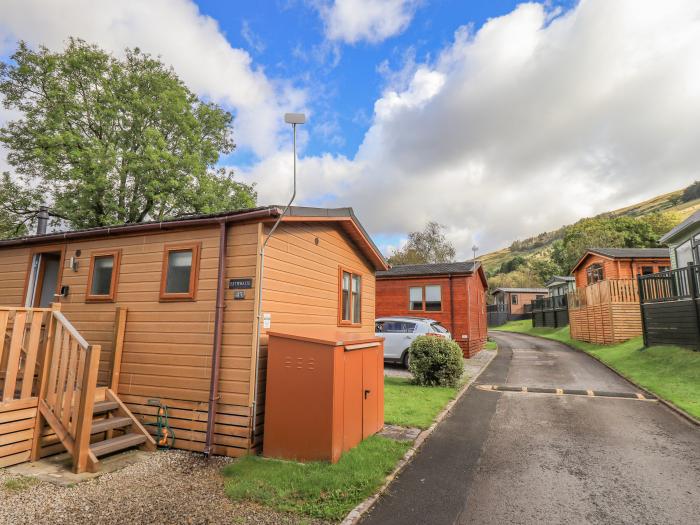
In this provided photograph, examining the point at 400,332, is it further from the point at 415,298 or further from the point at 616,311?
the point at 616,311

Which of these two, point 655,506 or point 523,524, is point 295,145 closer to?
point 523,524

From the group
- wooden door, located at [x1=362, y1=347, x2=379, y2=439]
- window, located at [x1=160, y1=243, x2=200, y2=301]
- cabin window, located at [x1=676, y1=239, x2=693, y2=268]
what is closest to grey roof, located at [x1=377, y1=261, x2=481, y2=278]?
cabin window, located at [x1=676, y1=239, x2=693, y2=268]

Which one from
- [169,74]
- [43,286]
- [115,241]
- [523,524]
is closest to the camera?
[523,524]

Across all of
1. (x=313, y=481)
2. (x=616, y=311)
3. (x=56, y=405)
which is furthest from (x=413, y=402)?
(x=616, y=311)

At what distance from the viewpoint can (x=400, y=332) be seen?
1459 centimetres

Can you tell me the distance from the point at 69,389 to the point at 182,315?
184cm

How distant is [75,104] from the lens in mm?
20562

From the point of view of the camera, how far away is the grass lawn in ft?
29.9

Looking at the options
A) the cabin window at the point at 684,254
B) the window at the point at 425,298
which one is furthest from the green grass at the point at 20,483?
the cabin window at the point at 684,254

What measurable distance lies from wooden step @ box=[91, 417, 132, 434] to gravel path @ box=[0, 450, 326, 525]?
86 cm

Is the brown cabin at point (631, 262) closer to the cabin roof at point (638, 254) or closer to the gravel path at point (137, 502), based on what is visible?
the cabin roof at point (638, 254)

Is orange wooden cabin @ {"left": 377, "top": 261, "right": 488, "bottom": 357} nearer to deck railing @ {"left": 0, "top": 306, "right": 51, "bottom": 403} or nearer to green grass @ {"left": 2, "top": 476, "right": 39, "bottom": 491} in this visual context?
deck railing @ {"left": 0, "top": 306, "right": 51, "bottom": 403}

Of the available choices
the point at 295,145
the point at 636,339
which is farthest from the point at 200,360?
the point at 636,339

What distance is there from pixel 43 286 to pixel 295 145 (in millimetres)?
7660
